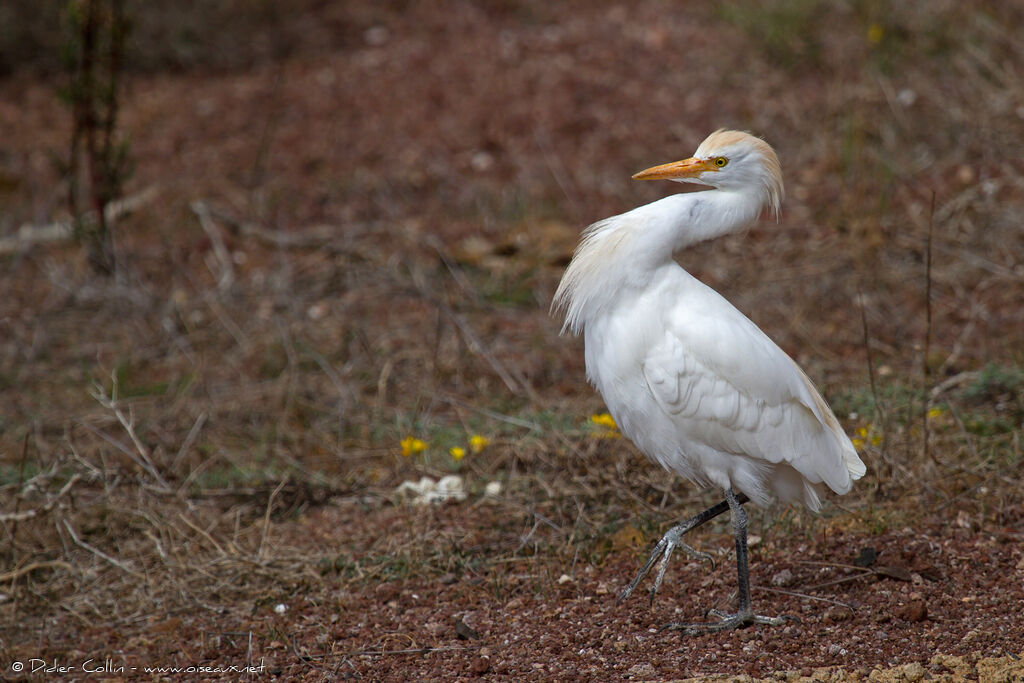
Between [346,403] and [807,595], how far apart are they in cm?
256

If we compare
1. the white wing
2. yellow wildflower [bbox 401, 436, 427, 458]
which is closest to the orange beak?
the white wing

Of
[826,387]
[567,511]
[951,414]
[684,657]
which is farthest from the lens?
[826,387]

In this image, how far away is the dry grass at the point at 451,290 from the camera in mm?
3963

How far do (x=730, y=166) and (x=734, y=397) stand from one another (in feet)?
2.47

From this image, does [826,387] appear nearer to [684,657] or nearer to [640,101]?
[684,657]

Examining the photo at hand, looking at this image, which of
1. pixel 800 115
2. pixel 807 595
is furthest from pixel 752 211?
pixel 800 115

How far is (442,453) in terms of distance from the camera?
462 cm

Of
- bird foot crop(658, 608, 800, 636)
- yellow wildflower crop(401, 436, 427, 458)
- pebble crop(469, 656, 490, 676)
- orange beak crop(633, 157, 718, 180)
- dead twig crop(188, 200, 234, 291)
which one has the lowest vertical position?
dead twig crop(188, 200, 234, 291)

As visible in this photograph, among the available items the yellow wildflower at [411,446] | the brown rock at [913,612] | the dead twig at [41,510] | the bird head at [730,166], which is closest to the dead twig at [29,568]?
the dead twig at [41,510]

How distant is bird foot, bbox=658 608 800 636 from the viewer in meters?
3.21

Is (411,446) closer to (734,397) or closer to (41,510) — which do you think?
(41,510)

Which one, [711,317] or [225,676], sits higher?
[711,317]

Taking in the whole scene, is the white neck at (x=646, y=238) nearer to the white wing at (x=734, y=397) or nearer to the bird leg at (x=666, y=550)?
the white wing at (x=734, y=397)

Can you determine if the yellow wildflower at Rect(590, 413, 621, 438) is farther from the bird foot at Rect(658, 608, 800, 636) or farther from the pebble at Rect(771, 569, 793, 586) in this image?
the bird foot at Rect(658, 608, 800, 636)
